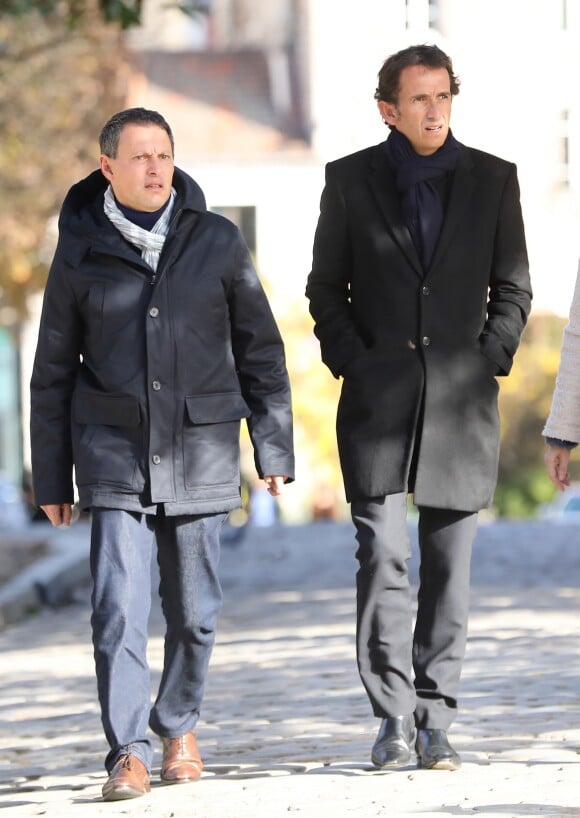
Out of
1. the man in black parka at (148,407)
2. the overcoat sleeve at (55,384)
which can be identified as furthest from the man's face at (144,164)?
the overcoat sleeve at (55,384)

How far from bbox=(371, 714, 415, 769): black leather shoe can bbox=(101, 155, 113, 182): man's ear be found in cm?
182

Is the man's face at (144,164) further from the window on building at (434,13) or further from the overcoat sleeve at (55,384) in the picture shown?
the window on building at (434,13)

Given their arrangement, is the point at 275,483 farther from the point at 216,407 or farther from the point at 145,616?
the point at 145,616

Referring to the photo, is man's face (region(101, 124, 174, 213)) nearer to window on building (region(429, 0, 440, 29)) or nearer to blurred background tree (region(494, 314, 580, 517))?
window on building (region(429, 0, 440, 29))

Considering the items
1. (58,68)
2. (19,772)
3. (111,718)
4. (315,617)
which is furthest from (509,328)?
(58,68)

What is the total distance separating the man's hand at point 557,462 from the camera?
20.5ft

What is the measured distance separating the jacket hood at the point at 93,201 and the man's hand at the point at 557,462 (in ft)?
4.19

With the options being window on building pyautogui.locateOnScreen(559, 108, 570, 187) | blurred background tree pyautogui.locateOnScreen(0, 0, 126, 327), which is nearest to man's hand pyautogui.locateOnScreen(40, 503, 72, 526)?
window on building pyautogui.locateOnScreen(559, 108, 570, 187)

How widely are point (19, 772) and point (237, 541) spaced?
14384mm

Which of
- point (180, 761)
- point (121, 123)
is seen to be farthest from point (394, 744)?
point (121, 123)

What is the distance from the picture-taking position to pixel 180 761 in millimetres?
6387

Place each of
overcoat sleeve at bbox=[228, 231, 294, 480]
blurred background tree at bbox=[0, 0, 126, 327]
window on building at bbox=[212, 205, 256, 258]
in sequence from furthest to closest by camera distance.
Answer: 1. window on building at bbox=[212, 205, 256, 258]
2. blurred background tree at bbox=[0, 0, 126, 327]
3. overcoat sleeve at bbox=[228, 231, 294, 480]

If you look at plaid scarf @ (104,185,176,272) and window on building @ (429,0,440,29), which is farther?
window on building @ (429,0,440,29)

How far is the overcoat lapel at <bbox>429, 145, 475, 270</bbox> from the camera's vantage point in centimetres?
636
